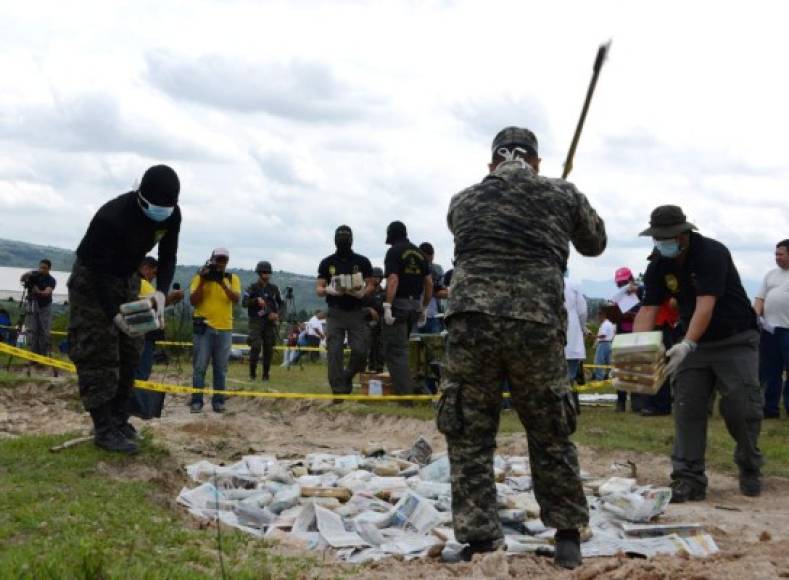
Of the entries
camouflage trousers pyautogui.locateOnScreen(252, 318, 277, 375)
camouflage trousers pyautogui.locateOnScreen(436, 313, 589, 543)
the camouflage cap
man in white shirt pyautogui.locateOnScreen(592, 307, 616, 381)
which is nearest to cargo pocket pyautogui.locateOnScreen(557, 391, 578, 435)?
camouflage trousers pyautogui.locateOnScreen(436, 313, 589, 543)

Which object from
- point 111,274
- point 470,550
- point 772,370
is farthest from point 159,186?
point 772,370

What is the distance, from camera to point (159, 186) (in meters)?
6.78

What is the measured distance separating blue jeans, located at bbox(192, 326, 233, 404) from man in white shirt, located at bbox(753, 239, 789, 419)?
6.44m

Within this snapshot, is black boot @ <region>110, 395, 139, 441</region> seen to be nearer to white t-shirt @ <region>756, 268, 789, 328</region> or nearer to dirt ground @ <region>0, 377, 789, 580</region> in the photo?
dirt ground @ <region>0, 377, 789, 580</region>

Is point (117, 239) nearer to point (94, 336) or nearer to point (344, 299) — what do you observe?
point (94, 336)

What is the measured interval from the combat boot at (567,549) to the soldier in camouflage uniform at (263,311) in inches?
464

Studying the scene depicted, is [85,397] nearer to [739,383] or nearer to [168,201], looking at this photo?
[168,201]

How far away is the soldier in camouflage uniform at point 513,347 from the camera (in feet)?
16.1

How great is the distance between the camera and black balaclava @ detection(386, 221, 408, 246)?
480 inches

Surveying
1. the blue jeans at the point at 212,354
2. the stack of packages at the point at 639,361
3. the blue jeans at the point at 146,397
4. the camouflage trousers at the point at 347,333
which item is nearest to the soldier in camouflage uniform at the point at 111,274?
the stack of packages at the point at 639,361

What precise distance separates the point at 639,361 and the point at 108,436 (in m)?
3.87

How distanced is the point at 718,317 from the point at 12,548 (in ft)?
16.2

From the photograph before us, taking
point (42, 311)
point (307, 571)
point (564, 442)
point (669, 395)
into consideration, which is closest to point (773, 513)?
point (564, 442)

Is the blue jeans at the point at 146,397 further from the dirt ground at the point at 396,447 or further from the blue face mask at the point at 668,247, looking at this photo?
the blue face mask at the point at 668,247
